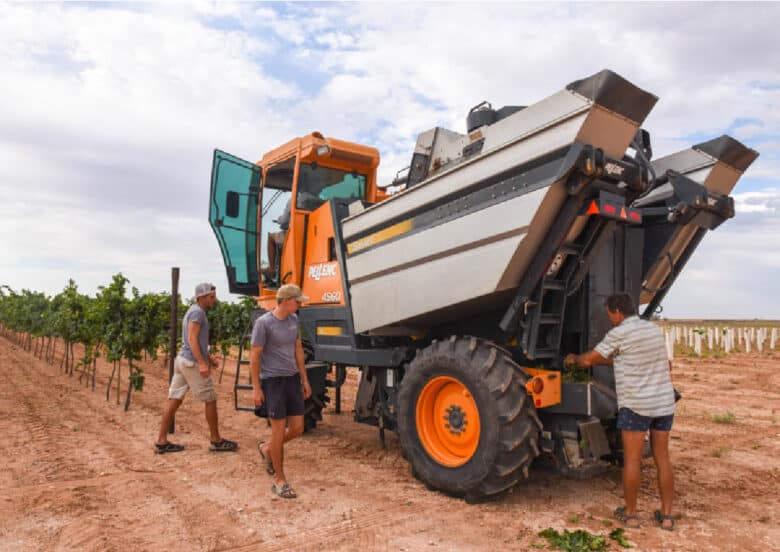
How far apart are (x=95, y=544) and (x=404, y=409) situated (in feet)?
8.05

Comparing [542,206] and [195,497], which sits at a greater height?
[542,206]

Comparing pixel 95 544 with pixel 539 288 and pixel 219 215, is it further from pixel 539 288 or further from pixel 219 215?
pixel 219 215

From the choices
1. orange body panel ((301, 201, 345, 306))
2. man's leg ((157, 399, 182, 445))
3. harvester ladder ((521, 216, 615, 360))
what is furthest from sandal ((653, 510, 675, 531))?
man's leg ((157, 399, 182, 445))

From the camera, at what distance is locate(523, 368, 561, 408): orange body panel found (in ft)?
13.8

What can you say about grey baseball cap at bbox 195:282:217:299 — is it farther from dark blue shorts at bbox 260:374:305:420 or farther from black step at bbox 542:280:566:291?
black step at bbox 542:280:566:291

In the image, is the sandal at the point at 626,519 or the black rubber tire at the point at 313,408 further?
the black rubber tire at the point at 313,408

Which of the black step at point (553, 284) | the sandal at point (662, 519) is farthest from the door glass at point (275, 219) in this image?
the sandal at point (662, 519)

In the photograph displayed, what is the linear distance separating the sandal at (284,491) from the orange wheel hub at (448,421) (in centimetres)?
114

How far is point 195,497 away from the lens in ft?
15.1

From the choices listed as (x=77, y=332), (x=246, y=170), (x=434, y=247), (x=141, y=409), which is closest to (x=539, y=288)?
(x=434, y=247)

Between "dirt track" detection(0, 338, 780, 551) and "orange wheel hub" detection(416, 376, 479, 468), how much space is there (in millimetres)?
355

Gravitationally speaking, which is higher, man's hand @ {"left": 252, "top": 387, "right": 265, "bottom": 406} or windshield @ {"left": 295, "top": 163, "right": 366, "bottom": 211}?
windshield @ {"left": 295, "top": 163, "right": 366, "bottom": 211}

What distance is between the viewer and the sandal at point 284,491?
457 centimetres

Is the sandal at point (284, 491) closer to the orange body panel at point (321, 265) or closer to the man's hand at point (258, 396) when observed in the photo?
the man's hand at point (258, 396)
